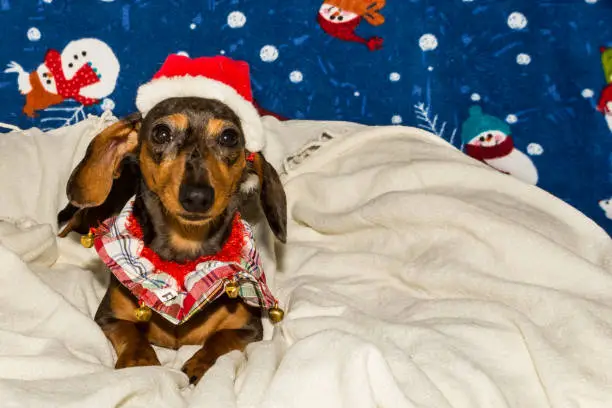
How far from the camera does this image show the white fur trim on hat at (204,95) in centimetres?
197

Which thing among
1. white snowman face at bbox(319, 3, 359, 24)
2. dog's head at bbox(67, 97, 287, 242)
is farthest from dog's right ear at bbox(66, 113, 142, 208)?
white snowman face at bbox(319, 3, 359, 24)

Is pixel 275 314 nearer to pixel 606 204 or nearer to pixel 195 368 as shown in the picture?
pixel 195 368

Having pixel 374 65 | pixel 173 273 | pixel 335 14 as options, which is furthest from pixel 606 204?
pixel 173 273

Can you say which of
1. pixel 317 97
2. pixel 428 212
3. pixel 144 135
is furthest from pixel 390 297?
pixel 317 97

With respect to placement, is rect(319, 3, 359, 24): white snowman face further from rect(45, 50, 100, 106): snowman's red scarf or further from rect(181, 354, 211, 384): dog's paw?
rect(181, 354, 211, 384): dog's paw

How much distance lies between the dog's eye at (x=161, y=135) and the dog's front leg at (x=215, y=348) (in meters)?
0.47

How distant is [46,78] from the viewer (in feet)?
8.72

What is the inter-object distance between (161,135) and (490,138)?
4.15ft

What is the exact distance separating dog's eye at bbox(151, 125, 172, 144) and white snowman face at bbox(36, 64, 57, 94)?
3.22 ft

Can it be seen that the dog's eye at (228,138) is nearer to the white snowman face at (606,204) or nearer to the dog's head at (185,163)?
the dog's head at (185,163)

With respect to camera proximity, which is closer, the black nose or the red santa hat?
the black nose

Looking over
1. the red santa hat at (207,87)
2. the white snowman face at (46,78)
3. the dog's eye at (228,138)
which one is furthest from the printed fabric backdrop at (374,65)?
the dog's eye at (228,138)

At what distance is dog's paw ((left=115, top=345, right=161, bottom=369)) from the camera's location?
1.69 meters

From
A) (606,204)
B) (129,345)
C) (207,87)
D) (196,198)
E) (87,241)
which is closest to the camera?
(196,198)
